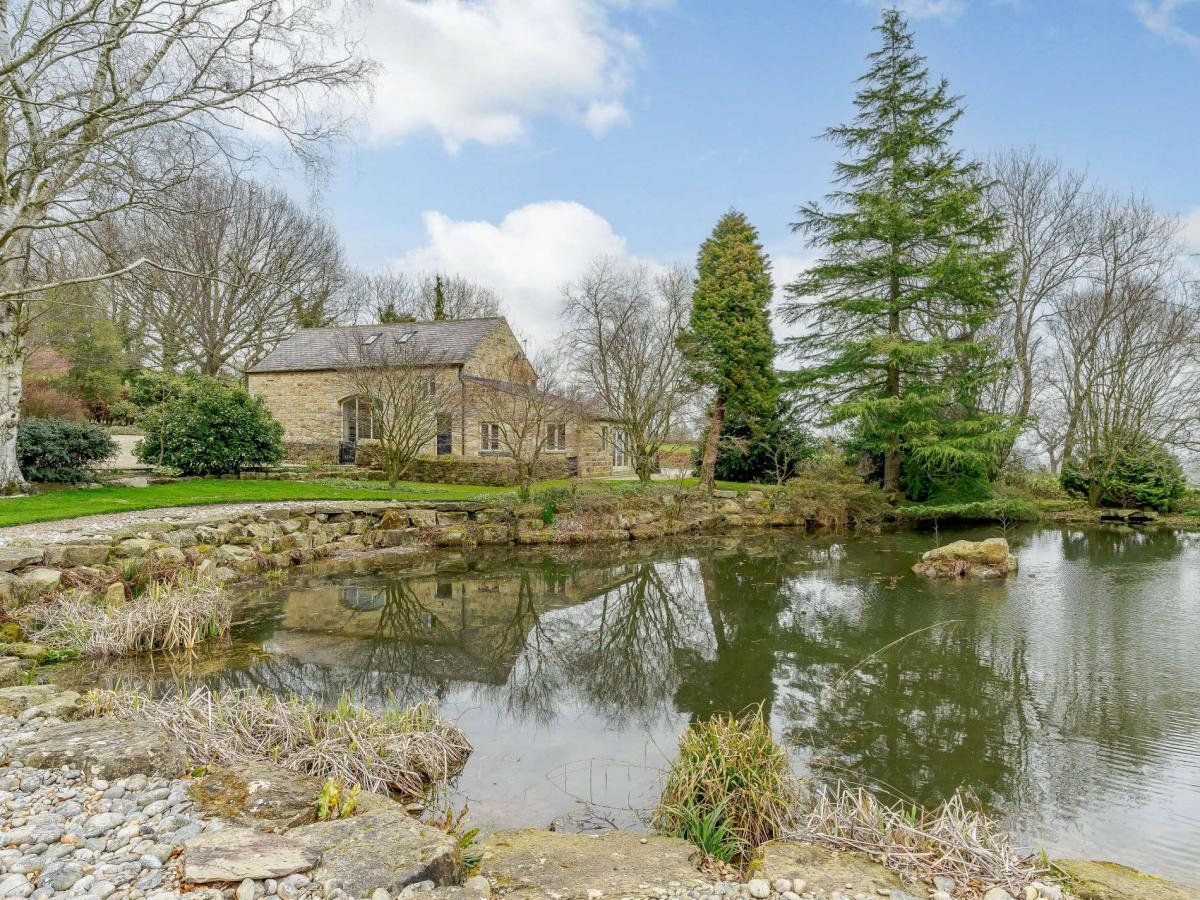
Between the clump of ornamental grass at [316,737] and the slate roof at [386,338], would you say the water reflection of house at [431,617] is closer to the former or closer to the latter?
the clump of ornamental grass at [316,737]

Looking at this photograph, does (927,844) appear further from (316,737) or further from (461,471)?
(461,471)

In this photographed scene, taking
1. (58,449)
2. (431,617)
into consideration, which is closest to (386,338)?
(58,449)

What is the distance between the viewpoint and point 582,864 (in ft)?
9.34

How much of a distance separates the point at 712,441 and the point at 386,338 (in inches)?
471

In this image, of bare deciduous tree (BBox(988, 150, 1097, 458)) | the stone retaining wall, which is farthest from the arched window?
bare deciduous tree (BBox(988, 150, 1097, 458))

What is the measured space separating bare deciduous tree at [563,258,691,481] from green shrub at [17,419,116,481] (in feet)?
38.2

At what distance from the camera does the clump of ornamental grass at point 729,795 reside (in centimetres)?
327

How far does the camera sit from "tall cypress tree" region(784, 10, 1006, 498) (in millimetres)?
16656

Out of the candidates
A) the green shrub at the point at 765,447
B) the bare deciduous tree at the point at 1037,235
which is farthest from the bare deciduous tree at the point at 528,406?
the bare deciduous tree at the point at 1037,235

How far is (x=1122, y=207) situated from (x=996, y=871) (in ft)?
71.9

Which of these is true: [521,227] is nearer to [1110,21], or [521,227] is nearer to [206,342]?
[206,342]

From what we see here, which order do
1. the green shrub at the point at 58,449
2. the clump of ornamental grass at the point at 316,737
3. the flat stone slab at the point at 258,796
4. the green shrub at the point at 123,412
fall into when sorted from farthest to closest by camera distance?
the green shrub at the point at 123,412 → the green shrub at the point at 58,449 → the clump of ornamental grass at the point at 316,737 → the flat stone slab at the point at 258,796

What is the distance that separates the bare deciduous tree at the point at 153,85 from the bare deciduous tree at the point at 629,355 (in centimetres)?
1141

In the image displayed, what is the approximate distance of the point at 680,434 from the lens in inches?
843
